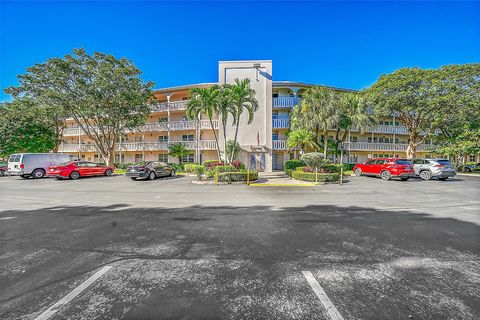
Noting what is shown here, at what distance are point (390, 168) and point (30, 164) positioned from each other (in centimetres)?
3123

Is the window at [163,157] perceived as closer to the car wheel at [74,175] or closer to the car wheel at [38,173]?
the car wheel at [74,175]

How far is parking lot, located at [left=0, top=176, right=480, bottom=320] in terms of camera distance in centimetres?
225

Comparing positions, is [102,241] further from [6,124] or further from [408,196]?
[6,124]

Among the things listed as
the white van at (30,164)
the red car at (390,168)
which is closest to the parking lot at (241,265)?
the red car at (390,168)

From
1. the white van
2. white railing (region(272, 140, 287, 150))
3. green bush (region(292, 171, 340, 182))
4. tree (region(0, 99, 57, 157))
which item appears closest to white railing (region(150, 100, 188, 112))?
the white van

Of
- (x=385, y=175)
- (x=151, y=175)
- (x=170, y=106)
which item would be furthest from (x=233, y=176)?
(x=170, y=106)

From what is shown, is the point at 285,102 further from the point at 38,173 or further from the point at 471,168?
the point at 471,168

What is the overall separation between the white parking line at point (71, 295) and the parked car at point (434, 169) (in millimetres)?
21944

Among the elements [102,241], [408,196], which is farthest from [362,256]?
[408,196]

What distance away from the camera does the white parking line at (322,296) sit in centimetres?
213

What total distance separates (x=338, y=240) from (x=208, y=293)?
3214 mm

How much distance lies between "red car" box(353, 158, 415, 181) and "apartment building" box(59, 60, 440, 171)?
367 inches

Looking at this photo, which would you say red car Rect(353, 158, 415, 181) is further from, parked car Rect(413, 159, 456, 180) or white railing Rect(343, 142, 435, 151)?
white railing Rect(343, 142, 435, 151)

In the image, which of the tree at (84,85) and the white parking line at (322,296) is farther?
the tree at (84,85)
